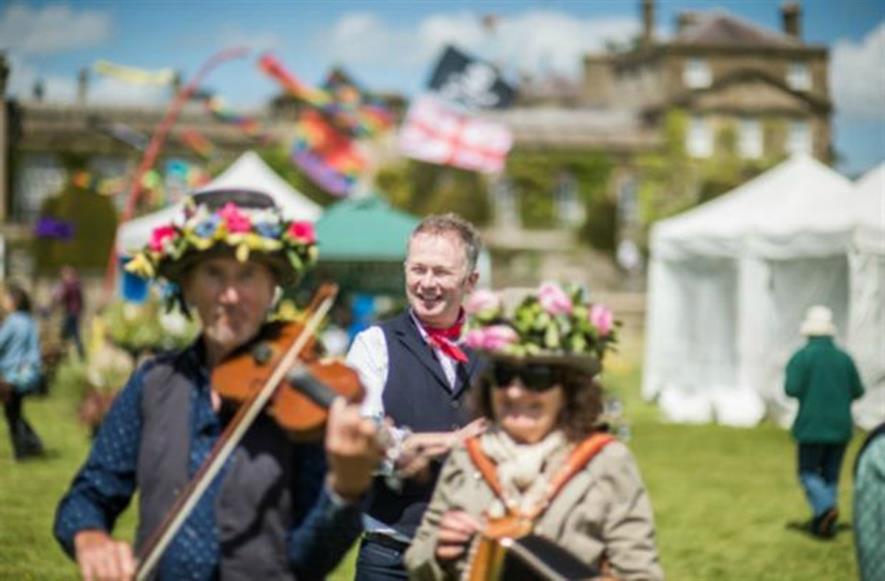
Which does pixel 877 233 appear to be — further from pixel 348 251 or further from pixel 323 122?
pixel 323 122

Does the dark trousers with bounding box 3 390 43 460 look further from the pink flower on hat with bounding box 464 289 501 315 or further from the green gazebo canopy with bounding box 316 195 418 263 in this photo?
the pink flower on hat with bounding box 464 289 501 315

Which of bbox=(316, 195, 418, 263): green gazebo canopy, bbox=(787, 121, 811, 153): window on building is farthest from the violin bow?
bbox=(787, 121, 811, 153): window on building

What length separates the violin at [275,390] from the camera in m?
3.08

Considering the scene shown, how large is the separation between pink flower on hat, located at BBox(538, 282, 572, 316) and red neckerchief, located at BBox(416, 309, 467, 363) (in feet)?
3.68

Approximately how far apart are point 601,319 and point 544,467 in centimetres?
40

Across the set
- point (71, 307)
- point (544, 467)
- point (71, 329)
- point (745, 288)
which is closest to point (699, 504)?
point (745, 288)

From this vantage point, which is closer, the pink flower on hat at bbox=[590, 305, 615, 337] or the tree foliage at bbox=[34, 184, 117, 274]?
the pink flower on hat at bbox=[590, 305, 615, 337]

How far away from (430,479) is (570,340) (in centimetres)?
114

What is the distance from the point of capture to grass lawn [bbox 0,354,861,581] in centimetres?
936

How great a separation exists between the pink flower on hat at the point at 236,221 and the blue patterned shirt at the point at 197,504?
12.1 inches

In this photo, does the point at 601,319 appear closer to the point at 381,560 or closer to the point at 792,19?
the point at 381,560

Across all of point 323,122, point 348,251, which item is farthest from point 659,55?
point 348,251

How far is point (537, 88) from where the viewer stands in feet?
315

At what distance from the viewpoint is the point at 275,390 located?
314 centimetres
